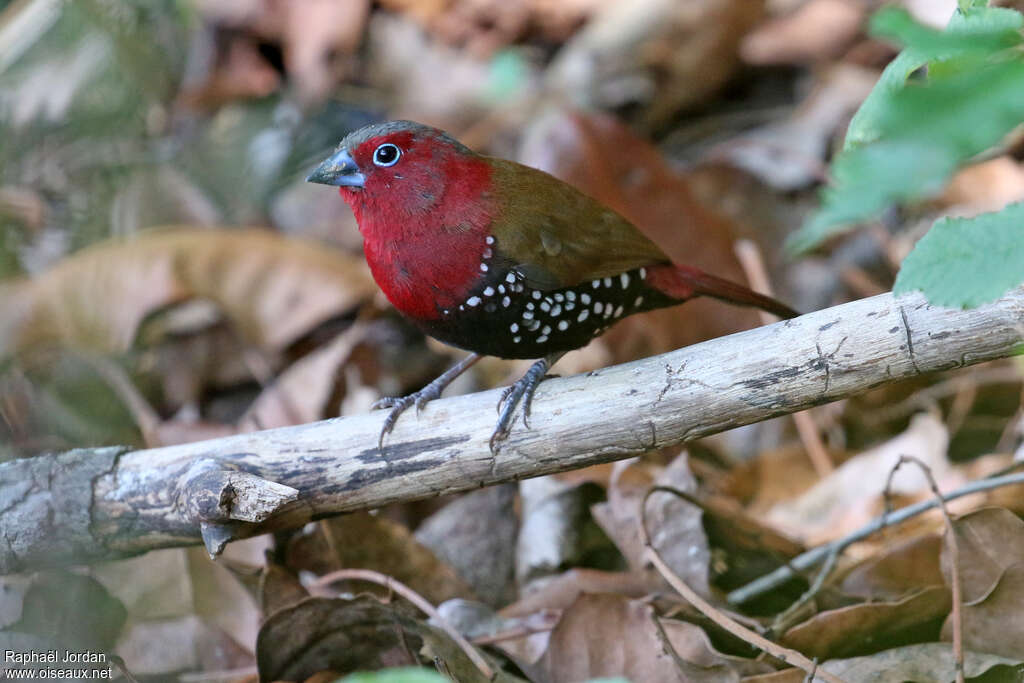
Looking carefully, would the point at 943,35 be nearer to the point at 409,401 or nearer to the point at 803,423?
the point at 409,401

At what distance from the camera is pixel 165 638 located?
3354 mm

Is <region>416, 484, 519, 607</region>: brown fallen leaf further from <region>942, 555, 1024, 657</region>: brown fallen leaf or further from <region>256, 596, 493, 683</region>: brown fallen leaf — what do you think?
<region>942, 555, 1024, 657</region>: brown fallen leaf

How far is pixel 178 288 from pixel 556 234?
7.65 feet

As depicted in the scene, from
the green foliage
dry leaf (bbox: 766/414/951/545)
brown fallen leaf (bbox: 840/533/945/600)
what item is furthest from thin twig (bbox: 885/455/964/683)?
the green foliage

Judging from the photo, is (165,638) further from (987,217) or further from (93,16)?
(987,217)

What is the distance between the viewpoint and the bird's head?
328 centimetres

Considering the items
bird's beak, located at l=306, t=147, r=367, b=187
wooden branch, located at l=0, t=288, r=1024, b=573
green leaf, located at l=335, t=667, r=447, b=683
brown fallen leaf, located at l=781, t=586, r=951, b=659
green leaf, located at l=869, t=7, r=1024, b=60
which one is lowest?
brown fallen leaf, located at l=781, t=586, r=951, b=659

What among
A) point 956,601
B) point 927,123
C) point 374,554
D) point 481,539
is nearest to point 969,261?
point 927,123

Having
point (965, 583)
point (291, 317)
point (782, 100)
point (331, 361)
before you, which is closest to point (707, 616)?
point (965, 583)

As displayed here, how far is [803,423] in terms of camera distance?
4582 millimetres

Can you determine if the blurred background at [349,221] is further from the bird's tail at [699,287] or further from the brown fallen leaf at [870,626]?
the bird's tail at [699,287]

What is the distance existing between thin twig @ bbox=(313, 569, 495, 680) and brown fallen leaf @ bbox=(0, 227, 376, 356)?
6.46 feet

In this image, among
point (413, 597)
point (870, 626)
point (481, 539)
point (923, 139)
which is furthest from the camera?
point (481, 539)

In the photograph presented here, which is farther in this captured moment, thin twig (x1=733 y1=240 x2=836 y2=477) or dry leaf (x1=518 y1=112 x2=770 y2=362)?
dry leaf (x1=518 y1=112 x2=770 y2=362)
